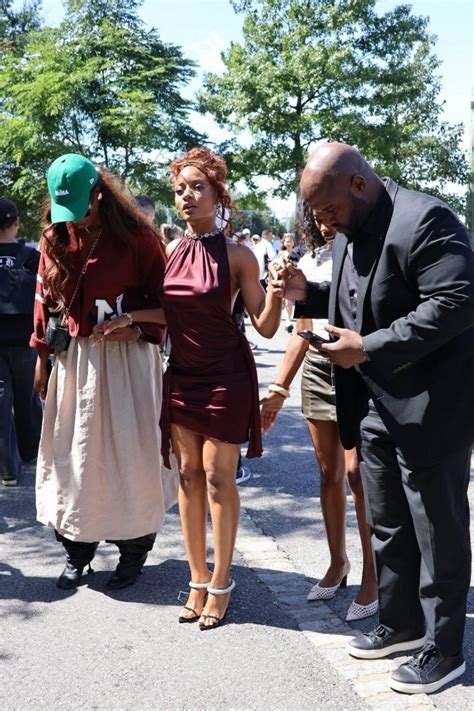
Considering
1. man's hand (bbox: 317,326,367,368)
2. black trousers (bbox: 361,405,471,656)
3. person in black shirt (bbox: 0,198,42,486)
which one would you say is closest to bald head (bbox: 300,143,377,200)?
man's hand (bbox: 317,326,367,368)

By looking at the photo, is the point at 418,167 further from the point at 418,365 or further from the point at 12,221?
the point at 418,365

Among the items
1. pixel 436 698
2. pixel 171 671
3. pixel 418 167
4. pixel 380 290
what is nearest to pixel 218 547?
pixel 171 671

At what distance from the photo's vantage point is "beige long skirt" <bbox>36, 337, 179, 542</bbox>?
4.00m

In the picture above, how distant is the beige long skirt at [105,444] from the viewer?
4.00m

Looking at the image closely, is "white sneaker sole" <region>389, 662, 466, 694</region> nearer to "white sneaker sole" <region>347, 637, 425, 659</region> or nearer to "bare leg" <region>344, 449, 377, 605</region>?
"white sneaker sole" <region>347, 637, 425, 659</region>

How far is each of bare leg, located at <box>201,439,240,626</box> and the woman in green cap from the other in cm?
49

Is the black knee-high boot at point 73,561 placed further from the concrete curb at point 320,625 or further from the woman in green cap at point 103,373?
the concrete curb at point 320,625

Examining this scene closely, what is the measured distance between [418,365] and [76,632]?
191 cm

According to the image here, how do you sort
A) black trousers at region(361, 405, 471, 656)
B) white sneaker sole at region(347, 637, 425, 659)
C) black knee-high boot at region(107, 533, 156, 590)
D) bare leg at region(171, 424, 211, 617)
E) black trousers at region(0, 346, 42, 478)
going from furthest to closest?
black trousers at region(0, 346, 42, 478)
black knee-high boot at region(107, 533, 156, 590)
bare leg at region(171, 424, 211, 617)
white sneaker sole at region(347, 637, 425, 659)
black trousers at region(361, 405, 471, 656)

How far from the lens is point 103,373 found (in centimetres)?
401

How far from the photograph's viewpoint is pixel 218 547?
370cm

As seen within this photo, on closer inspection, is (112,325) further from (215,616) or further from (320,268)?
(215,616)

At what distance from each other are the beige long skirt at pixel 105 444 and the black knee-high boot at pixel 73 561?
5.0 inches

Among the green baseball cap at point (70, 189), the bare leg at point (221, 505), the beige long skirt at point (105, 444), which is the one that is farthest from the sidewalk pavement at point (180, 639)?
the green baseball cap at point (70, 189)
